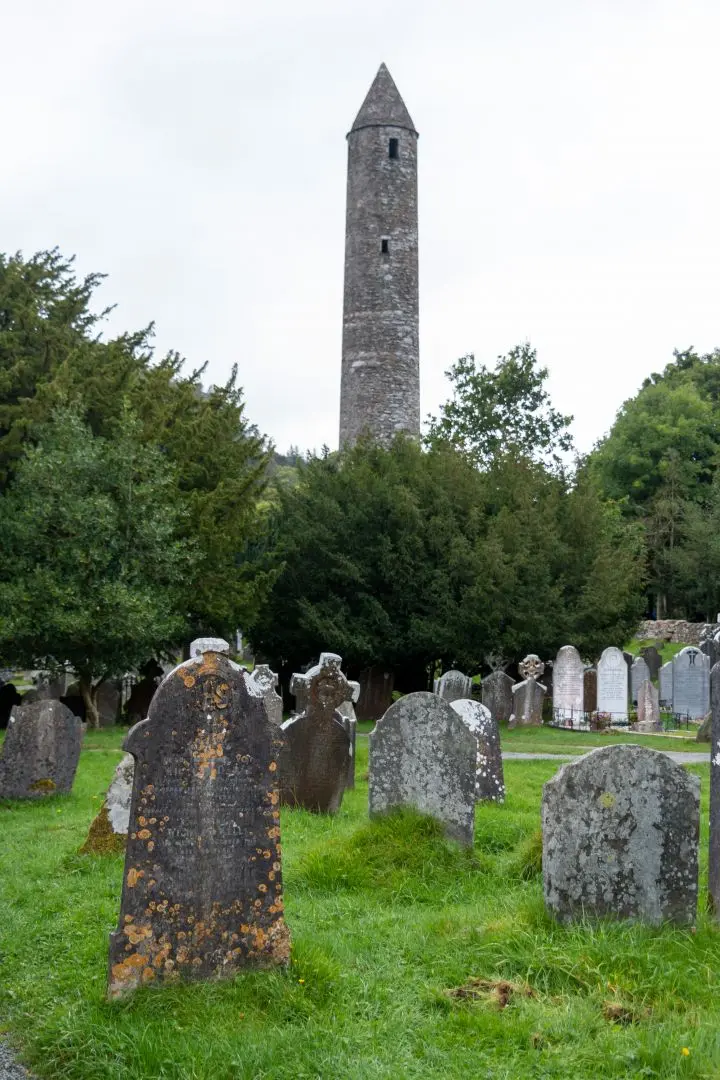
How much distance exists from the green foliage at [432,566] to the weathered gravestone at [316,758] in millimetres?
15110

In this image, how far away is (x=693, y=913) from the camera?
5910 millimetres

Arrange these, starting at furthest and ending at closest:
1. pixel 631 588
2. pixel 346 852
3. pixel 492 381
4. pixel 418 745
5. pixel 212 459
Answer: pixel 492 381 < pixel 631 588 < pixel 212 459 < pixel 418 745 < pixel 346 852

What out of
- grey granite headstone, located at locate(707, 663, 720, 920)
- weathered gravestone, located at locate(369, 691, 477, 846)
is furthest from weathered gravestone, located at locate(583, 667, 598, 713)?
grey granite headstone, located at locate(707, 663, 720, 920)

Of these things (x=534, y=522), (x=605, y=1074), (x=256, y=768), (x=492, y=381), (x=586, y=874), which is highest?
(x=492, y=381)

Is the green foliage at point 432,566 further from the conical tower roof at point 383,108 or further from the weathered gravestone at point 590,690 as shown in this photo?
the conical tower roof at point 383,108

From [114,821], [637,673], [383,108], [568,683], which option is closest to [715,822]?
[114,821]

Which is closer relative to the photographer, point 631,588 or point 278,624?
point 278,624

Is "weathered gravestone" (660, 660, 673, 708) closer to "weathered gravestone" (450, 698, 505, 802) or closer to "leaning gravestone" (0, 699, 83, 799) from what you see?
"weathered gravestone" (450, 698, 505, 802)

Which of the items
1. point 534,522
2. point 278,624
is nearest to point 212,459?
point 278,624

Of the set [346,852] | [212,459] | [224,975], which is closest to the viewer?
[224,975]

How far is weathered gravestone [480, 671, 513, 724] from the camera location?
2294 cm

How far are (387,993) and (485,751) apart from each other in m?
5.97

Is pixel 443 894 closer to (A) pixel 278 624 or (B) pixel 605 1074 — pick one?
(B) pixel 605 1074

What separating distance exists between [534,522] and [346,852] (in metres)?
20.5
